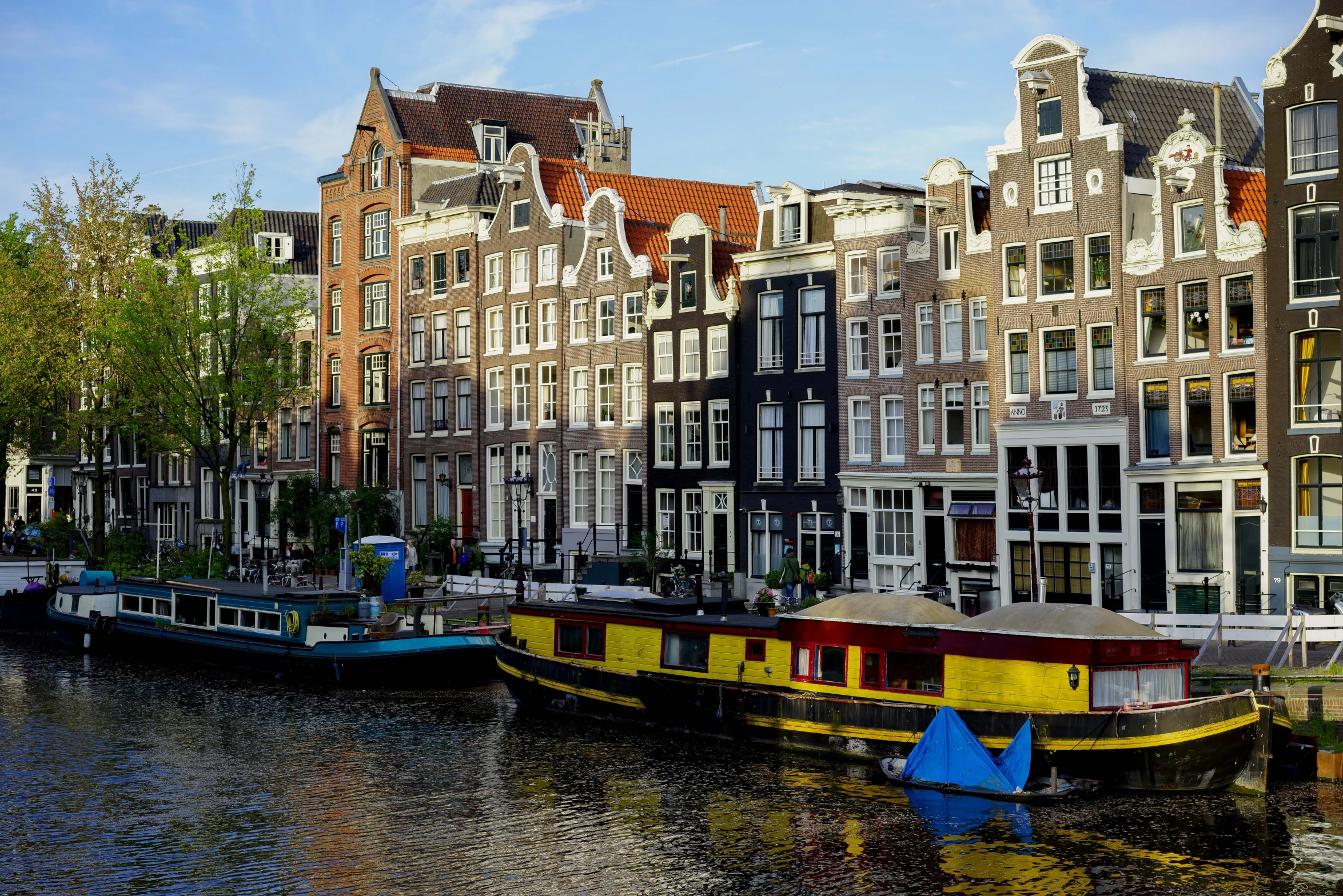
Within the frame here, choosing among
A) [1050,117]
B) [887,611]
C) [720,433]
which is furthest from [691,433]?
[887,611]

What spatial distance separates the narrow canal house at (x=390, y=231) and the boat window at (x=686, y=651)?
110ft

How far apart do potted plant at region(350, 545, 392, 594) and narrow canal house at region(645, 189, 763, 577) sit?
9.77m

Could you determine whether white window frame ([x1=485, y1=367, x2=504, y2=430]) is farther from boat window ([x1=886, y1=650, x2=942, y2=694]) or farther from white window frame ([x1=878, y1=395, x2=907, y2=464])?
boat window ([x1=886, y1=650, x2=942, y2=694])

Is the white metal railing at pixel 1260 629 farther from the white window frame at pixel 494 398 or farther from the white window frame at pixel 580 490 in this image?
the white window frame at pixel 494 398

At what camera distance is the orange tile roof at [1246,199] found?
135ft

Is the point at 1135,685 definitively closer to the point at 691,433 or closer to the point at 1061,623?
the point at 1061,623

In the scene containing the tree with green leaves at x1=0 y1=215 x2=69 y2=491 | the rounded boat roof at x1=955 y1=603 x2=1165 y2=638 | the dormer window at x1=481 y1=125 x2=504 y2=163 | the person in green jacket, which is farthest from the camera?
the dormer window at x1=481 y1=125 x2=504 y2=163

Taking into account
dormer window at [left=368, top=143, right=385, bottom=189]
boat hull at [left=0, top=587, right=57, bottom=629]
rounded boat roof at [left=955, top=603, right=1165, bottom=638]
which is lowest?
boat hull at [left=0, top=587, right=57, bottom=629]

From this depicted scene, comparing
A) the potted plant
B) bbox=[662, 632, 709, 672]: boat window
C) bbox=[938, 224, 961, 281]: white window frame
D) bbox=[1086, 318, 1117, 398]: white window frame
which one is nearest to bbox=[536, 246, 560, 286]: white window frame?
the potted plant

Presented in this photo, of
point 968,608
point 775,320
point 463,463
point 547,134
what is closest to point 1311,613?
point 968,608

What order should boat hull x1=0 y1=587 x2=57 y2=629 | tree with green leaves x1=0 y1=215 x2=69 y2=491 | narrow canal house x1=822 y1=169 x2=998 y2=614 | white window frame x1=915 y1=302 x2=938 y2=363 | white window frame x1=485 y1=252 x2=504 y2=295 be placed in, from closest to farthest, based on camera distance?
narrow canal house x1=822 y1=169 x2=998 y2=614, white window frame x1=915 y1=302 x2=938 y2=363, boat hull x1=0 y1=587 x2=57 y2=629, white window frame x1=485 y1=252 x2=504 y2=295, tree with green leaves x1=0 y1=215 x2=69 y2=491

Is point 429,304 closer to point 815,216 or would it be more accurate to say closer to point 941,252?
point 815,216

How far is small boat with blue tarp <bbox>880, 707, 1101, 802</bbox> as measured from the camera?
1091 inches

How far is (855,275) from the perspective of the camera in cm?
5044
